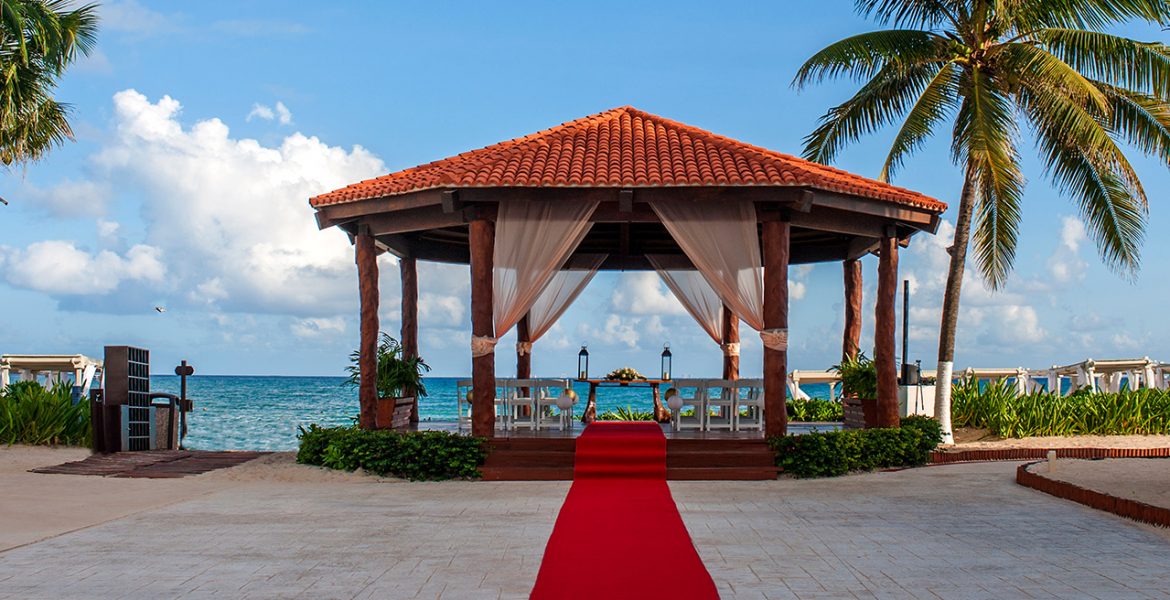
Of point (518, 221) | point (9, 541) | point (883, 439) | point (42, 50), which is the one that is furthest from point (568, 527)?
point (42, 50)

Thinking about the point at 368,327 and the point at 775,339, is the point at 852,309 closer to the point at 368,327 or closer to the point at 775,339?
the point at 775,339

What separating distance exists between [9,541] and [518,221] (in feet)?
22.9

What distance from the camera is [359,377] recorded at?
51.3ft

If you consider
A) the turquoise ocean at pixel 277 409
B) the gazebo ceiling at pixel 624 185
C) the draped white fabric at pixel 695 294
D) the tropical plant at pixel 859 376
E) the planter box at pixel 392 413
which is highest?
the gazebo ceiling at pixel 624 185

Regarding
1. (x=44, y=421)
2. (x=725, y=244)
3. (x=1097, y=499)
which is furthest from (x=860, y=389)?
(x=44, y=421)

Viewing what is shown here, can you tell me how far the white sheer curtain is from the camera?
13914mm

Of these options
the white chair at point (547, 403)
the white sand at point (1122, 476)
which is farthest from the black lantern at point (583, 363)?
the white sand at point (1122, 476)

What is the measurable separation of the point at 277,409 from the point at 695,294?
4633 cm

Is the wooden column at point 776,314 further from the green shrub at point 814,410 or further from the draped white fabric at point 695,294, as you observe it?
the green shrub at point 814,410

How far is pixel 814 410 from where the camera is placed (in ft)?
77.5

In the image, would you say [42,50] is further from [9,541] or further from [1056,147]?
[1056,147]

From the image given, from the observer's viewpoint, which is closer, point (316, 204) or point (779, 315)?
point (779, 315)

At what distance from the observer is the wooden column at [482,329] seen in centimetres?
1390

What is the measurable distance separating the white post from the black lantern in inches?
232
